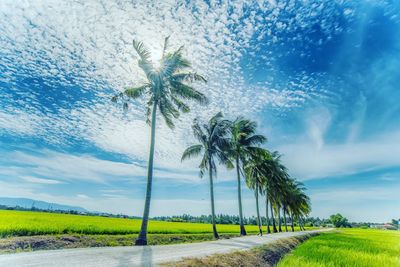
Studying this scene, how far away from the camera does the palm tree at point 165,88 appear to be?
1602 cm

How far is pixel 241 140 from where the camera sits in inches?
1072

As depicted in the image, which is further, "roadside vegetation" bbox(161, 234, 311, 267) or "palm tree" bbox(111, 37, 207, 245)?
"palm tree" bbox(111, 37, 207, 245)

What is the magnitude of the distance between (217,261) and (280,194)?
38335 millimetres

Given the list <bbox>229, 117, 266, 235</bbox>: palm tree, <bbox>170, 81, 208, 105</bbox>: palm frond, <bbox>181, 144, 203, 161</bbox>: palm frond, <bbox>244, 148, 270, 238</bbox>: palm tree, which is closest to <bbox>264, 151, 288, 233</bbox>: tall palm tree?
<bbox>244, 148, 270, 238</bbox>: palm tree

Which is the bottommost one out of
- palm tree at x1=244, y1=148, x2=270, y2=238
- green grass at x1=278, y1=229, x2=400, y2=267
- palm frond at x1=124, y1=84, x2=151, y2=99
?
green grass at x1=278, y1=229, x2=400, y2=267

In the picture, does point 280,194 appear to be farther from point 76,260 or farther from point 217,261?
point 76,260

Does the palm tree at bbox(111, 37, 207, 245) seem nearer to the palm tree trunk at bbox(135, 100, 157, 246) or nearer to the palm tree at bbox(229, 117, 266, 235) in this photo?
the palm tree trunk at bbox(135, 100, 157, 246)

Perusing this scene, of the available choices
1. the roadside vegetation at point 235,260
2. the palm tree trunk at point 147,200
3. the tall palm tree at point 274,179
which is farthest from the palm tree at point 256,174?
the roadside vegetation at point 235,260

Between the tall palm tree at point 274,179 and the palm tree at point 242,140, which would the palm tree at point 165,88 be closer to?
the palm tree at point 242,140

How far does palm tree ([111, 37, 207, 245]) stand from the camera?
52.5 ft

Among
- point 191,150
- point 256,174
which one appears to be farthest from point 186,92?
point 256,174

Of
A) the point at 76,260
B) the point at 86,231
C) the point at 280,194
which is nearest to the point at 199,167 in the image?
the point at 86,231

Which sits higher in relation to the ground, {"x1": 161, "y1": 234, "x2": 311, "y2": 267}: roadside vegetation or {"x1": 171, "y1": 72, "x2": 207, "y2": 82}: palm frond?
{"x1": 171, "y1": 72, "x2": 207, "y2": 82}: palm frond

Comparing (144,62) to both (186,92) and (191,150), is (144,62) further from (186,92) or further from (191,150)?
(191,150)
